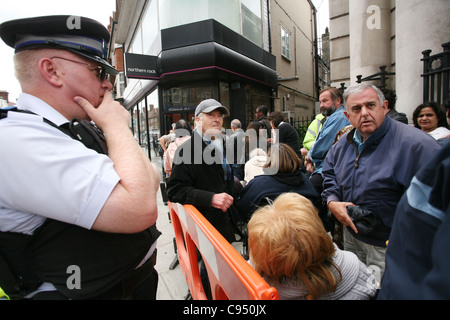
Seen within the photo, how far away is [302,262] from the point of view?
1113mm

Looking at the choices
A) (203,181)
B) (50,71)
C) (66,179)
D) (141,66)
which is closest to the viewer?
(66,179)

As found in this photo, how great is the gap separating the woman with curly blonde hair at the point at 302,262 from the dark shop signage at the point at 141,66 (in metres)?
8.05

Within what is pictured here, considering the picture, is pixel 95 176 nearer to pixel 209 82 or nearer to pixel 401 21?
pixel 401 21

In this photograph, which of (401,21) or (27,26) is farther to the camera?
(401,21)

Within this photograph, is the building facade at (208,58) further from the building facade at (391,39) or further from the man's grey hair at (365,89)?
the man's grey hair at (365,89)

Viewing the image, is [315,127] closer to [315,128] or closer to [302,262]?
[315,128]

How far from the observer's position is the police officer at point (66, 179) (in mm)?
801

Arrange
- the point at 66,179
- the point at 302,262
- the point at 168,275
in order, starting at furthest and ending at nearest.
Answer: the point at 168,275 < the point at 302,262 < the point at 66,179

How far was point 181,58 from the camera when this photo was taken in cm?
791

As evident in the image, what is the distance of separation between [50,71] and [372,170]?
2.10 metres

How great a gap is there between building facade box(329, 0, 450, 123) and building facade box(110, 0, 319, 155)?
130 inches

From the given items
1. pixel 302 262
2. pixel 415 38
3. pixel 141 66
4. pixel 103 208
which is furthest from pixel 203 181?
pixel 141 66

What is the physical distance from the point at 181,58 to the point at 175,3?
7.71 ft
